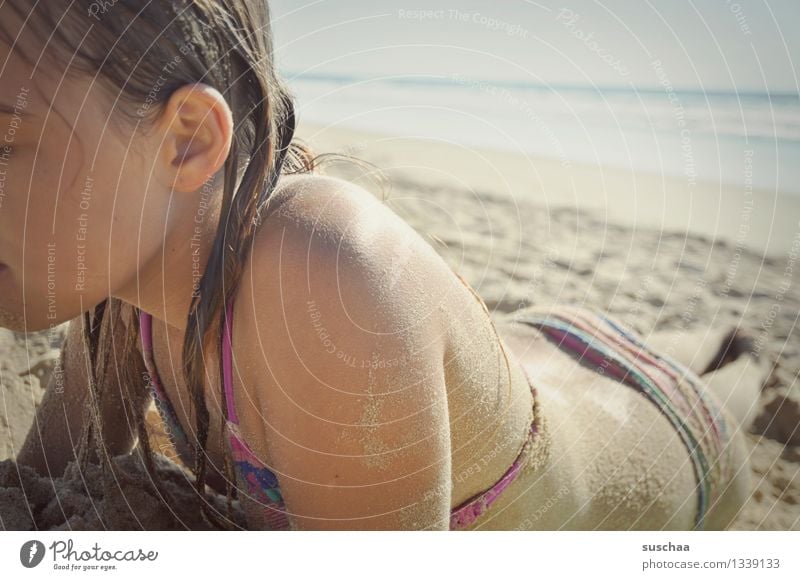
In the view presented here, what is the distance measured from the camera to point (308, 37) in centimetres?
80

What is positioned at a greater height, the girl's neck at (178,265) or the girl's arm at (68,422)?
the girl's neck at (178,265)

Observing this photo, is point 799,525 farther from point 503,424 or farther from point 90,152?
point 90,152

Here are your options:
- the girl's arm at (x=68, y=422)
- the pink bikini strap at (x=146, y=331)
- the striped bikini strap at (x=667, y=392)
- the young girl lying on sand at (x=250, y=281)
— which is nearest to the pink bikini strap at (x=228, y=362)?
the young girl lying on sand at (x=250, y=281)

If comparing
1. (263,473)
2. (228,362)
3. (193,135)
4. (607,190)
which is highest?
(193,135)

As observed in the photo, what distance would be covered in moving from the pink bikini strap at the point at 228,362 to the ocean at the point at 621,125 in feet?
2.68

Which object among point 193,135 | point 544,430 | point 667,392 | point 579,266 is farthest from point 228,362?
point 579,266

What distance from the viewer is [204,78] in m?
0.55

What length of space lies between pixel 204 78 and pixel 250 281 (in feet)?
0.48

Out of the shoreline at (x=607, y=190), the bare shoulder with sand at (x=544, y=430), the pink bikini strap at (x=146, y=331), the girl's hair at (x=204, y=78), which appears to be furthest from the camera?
the shoreline at (x=607, y=190)

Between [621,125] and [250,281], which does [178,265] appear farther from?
[621,125]

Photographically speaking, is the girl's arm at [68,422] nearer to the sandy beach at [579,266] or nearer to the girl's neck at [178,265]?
the sandy beach at [579,266]

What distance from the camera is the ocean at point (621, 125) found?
1.58m

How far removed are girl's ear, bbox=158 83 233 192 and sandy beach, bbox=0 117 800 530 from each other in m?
0.34
